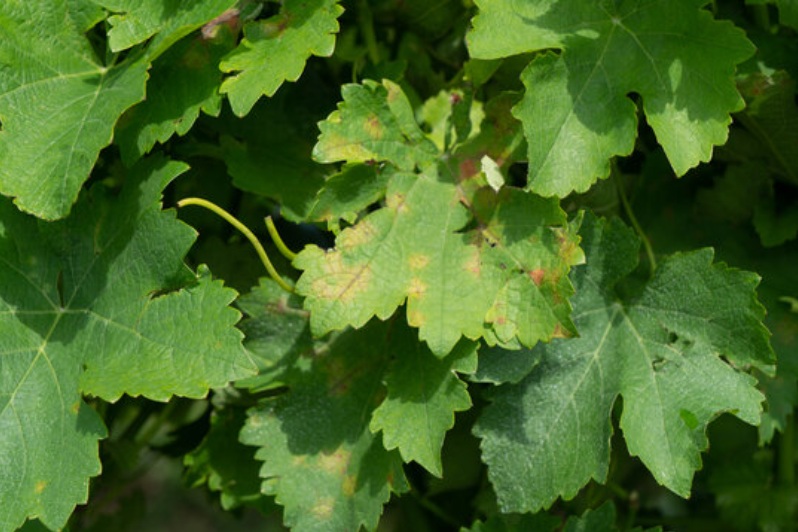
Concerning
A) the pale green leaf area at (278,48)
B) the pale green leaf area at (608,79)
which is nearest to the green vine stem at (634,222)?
the pale green leaf area at (608,79)

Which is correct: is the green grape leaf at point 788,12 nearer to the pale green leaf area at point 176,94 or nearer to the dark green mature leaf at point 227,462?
the pale green leaf area at point 176,94

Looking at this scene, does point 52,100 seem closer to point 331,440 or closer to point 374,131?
point 374,131

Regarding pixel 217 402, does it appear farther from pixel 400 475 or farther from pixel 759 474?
pixel 759 474

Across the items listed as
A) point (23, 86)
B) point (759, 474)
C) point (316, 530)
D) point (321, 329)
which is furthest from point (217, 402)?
point (759, 474)

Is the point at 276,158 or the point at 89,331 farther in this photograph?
the point at 276,158

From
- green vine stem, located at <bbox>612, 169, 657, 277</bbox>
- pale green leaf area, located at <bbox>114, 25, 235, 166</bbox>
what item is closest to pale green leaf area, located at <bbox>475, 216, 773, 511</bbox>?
green vine stem, located at <bbox>612, 169, 657, 277</bbox>

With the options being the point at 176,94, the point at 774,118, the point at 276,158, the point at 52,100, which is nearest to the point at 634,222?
the point at 774,118
